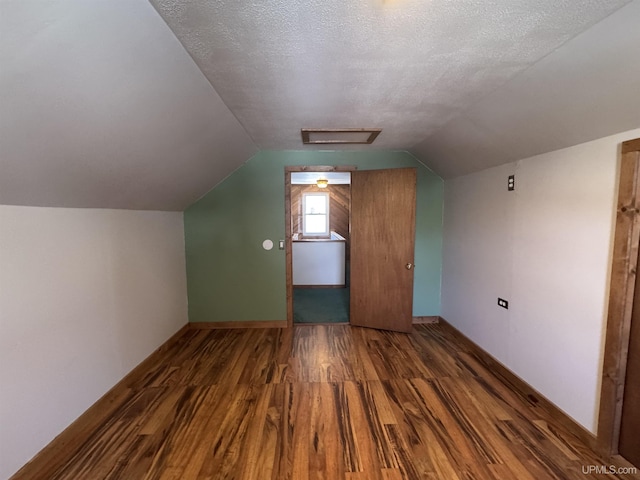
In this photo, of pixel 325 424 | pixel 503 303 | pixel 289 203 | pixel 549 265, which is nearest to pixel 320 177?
pixel 289 203

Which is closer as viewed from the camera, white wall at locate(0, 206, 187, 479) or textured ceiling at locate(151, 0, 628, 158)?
textured ceiling at locate(151, 0, 628, 158)

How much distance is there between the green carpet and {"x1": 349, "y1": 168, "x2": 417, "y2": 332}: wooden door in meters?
0.55

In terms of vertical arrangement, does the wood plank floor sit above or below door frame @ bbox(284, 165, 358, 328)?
below

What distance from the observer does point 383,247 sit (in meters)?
3.47

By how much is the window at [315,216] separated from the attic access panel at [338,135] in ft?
13.6

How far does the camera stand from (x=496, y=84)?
1.71 m

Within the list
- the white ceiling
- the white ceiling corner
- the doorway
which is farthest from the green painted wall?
the white ceiling

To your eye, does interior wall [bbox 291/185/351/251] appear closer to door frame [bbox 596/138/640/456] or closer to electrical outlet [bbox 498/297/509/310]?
electrical outlet [bbox 498/297/509/310]

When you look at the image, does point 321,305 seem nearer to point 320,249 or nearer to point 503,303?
point 320,249

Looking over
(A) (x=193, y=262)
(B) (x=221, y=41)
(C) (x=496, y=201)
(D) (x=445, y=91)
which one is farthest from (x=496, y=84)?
(A) (x=193, y=262)

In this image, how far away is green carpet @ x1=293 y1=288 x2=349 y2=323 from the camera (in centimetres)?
400

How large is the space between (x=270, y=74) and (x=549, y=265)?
2.37 m

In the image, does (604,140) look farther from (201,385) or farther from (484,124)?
(201,385)

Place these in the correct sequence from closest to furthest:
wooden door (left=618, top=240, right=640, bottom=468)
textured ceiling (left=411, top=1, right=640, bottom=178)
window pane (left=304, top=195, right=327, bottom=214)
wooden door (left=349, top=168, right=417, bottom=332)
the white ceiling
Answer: textured ceiling (left=411, top=1, right=640, bottom=178) → wooden door (left=618, top=240, right=640, bottom=468) → wooden door (left=349, top=168, right=417, bottom=332) → the white ceiling → window pane (left=304, top=195, right=327, bottom=214)
